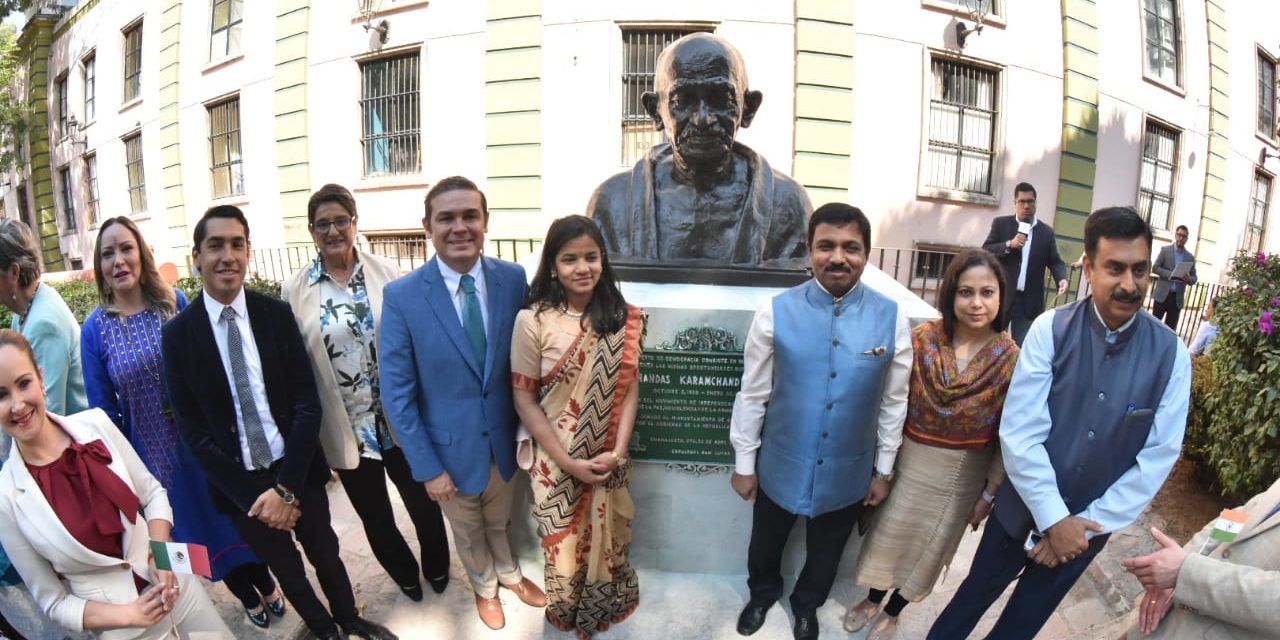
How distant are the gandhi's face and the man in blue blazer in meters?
1.13

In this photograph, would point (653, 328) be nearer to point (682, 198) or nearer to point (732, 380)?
point (732, 380)

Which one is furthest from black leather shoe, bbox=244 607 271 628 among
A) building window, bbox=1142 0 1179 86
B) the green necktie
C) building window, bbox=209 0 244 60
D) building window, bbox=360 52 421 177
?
building window, bbox=1142 0 1179 86

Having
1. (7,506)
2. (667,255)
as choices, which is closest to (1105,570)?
(667,255)

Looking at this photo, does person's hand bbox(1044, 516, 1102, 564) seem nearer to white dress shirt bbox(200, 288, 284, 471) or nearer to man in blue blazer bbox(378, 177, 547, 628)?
man in blue blazer bbox(378, 177, 547, 628)

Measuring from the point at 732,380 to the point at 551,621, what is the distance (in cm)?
137

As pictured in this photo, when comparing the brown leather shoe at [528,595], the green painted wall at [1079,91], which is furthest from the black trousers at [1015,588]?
the green painted wall at [1079,91]

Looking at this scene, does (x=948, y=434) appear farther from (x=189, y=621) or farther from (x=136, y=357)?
(x=136, y=357)

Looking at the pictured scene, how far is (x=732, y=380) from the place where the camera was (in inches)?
95.7

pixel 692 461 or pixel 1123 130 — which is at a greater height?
pixel 1123 130

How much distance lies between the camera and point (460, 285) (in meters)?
2.02

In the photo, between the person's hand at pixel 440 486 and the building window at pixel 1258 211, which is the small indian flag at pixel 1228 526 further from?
the building window at pixel 1258 211

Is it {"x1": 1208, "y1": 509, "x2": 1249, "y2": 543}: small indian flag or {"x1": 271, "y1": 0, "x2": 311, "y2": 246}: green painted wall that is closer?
{"x1": 1208, "y1": 509, "x2": 1249, "y2": 543}: small indian flag

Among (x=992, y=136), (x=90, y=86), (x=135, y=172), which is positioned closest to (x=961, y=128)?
(x=992, y=136)

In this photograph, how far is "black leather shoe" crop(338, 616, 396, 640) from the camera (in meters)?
2.32
